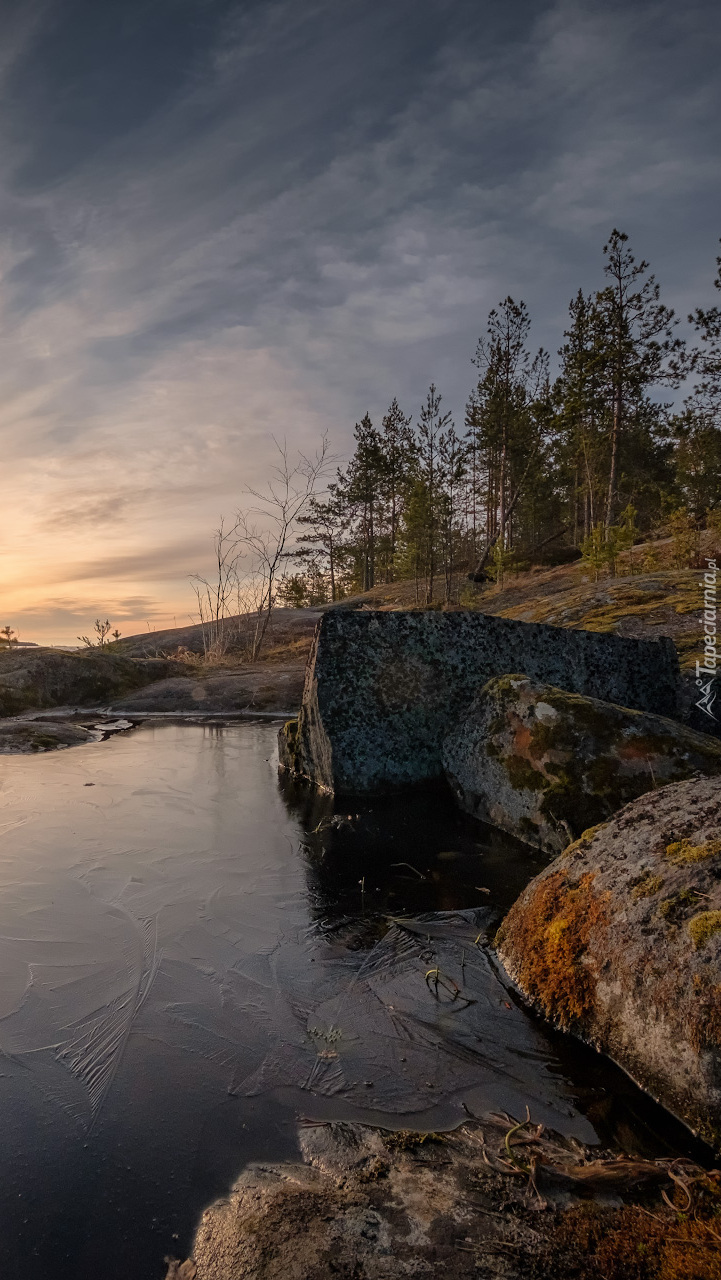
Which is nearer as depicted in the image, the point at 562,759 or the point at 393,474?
the point at 562,759

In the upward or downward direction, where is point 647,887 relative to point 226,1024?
upward

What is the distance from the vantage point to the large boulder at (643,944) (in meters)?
2.13

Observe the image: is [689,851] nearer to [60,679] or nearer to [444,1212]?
[444,1212]

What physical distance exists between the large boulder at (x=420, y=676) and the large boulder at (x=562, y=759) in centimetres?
94

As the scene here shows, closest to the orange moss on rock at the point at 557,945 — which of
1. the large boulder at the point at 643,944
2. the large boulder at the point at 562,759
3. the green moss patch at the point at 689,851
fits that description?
the large boulder at the point at 643,944

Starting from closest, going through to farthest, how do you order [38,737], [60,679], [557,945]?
[557,945], [38,737], [60,679]

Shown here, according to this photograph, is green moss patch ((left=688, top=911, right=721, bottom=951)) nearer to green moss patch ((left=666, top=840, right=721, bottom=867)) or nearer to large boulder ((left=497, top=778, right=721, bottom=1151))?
large boulder ((left=497, top=778, right=721, bottom=1151))

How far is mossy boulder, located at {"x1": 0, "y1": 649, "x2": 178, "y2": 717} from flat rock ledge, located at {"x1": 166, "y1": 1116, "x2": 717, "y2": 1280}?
46.8 feet

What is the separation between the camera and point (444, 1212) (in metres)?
1.76

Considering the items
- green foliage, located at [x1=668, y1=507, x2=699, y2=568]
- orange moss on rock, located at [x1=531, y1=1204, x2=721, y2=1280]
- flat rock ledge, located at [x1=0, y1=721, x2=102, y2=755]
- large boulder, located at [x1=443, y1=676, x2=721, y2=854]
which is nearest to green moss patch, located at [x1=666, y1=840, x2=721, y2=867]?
orange moss on rock, located at [x1=531, y1=1204, x2=721, y2=1280]

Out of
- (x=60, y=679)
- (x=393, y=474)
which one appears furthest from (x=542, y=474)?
(x=60, y=679)

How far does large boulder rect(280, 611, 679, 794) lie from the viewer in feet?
22.5

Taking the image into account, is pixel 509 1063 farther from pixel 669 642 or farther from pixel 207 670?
pixel 207 670

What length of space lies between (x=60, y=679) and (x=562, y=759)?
13.7 metres
